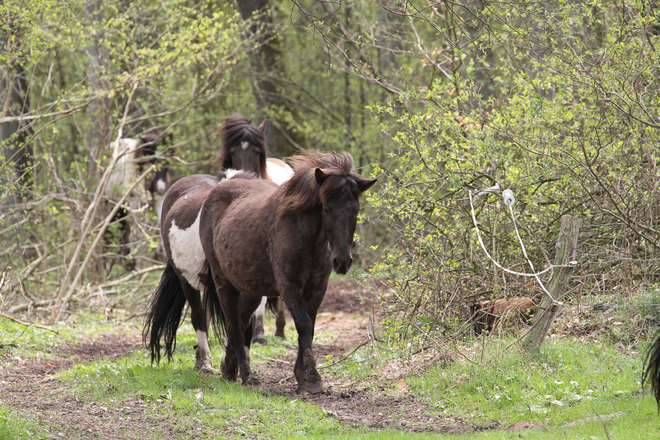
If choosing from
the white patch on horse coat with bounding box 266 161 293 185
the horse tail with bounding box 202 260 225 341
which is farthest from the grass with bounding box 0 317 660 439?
the white patch on horse coat with bounding box 266 161 293 185

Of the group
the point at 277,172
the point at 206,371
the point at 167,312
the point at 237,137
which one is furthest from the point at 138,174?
the point at 206,371

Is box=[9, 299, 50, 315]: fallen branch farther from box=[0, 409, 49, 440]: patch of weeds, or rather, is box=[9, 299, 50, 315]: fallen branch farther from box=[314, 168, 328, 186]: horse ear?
box=[314, 168, 328, 186]: horse ear

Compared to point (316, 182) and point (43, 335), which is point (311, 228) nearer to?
point (316, 182)

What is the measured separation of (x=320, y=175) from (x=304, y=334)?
140 centimetres

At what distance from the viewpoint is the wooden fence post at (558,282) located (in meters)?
5.89

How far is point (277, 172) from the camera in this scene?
33.5ft

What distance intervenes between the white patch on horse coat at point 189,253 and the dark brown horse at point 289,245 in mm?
361

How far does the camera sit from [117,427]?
16.7 feet

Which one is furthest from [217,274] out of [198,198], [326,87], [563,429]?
[326,87]

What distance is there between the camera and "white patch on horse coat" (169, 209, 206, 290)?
23.3 ft

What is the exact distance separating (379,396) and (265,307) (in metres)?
3.24

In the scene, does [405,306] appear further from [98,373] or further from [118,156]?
[118,156]

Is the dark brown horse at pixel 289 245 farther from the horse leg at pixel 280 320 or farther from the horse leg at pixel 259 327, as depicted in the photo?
the horse leg at pixel 280 320

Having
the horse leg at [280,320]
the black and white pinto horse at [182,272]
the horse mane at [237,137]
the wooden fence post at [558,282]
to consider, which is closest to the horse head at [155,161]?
the horse mane at [237,137]
